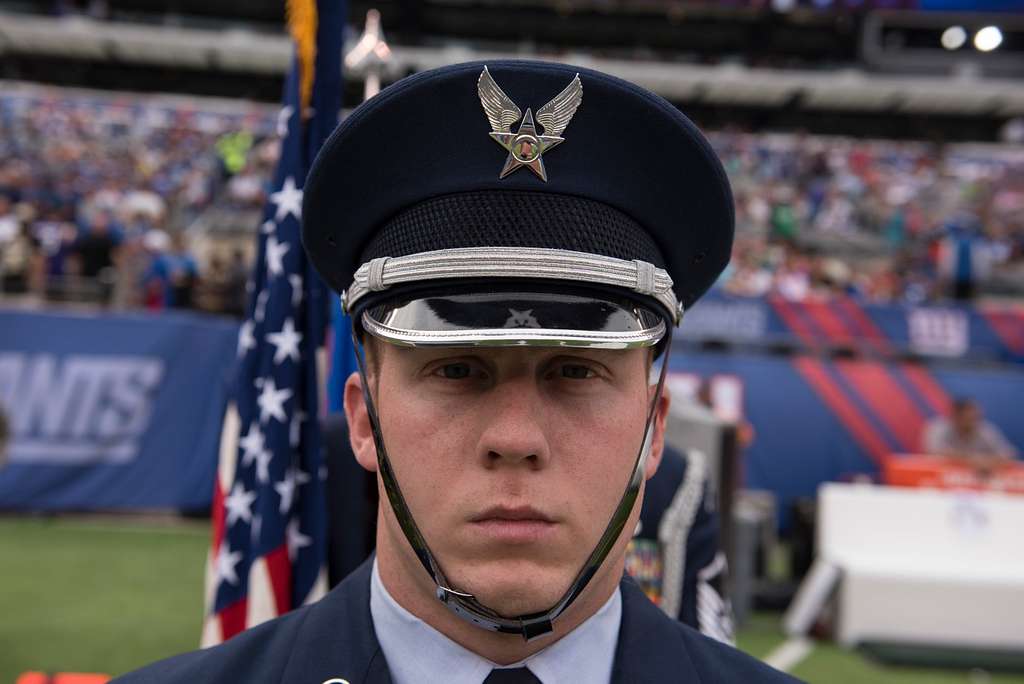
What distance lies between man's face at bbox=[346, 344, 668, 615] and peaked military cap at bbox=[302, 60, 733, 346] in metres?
0.05

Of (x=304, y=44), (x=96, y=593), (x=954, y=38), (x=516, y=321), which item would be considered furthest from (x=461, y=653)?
(x=954, y=38)

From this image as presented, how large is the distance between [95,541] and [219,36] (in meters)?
28.3

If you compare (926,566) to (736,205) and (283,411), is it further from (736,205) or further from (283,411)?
(283,411)

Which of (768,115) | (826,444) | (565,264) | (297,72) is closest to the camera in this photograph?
(565,264)

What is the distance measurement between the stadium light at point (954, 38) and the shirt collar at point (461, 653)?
116 ft

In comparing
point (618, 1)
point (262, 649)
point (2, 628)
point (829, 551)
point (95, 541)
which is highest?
point (618, 1)

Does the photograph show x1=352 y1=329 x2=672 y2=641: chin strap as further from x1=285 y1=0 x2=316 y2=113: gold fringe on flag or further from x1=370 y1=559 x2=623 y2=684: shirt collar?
x1=285 y1=0 x2=316 y2=113: gold fringe on flag

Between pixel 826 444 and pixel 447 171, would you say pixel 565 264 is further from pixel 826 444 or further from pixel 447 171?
pixel 826 444

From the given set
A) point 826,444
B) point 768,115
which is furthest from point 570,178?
point 768,115

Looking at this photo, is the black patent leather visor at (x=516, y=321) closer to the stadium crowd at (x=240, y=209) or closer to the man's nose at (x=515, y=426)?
the man's nose at (x=515, y=426)

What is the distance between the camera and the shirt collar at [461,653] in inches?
48.7

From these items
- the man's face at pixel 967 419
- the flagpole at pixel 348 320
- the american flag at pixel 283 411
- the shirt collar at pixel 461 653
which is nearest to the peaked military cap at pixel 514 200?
the shirt collar at pixel 461 653

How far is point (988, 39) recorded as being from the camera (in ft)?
107

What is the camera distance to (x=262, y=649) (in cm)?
136
